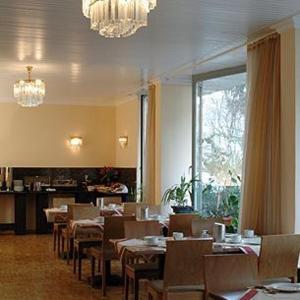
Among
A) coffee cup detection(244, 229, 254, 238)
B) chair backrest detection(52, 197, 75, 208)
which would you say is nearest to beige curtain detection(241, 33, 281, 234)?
coffee cup detection(244, 229, 254, 238)

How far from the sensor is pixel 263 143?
6.11 m

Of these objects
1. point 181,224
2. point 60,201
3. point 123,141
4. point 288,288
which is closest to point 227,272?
point 288,288

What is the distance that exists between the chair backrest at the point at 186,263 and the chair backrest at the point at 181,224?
2.07 metres

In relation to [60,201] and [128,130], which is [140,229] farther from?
[128,130]

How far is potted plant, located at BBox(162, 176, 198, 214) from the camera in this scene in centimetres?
904

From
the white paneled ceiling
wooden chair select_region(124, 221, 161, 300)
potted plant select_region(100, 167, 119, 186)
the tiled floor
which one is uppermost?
the white paneled ceiling

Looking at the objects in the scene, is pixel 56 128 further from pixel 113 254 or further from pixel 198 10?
pixel 198 10

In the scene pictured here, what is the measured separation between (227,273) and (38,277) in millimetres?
4563

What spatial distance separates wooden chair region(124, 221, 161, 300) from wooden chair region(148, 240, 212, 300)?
34.2 inches

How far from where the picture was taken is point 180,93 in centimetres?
984

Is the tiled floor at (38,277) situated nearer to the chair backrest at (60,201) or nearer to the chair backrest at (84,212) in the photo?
the chair backrest at (84,212)

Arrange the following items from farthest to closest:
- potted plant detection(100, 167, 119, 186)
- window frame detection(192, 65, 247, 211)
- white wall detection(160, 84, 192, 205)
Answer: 1. potted plant detection(100, 167, 119, 186)
2. white wall detection(160, 84, 192, 205)
3. window frame detection(192, 65, 247, 211)

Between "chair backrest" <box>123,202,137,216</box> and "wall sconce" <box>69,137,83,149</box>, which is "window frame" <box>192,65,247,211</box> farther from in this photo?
"wall sconce" <box>69,137,83,149</box>

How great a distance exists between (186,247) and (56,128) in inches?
353
